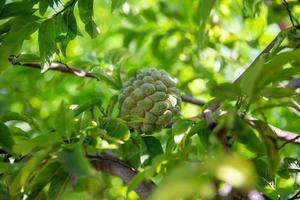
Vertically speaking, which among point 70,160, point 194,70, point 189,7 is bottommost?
point 194,70

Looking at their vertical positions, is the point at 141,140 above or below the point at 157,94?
below

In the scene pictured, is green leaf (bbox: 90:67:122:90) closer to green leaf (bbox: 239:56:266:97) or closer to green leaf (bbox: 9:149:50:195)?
green leaf (bbox: 9:149:50:195)

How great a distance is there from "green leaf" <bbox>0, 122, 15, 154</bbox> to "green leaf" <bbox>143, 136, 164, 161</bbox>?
48cm

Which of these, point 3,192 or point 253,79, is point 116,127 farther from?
point 253,79

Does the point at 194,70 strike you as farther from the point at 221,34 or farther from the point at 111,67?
the point at 111,67

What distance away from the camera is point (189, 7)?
134 inches

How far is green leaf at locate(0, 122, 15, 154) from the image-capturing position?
1.45m

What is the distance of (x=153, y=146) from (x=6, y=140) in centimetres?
51

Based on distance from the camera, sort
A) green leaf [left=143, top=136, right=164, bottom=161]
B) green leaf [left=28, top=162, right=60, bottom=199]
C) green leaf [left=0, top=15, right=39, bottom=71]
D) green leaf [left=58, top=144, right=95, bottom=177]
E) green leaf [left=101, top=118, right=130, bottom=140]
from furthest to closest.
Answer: green leaf [left=143, top=136, right=164, bottom=161] < green leaf [left=0, top=15, right=39, bottom=71] < green leaf [left=101, top=118, right=130, bottom=140] < green leaf [left=28, top=162, right=60, bottom=199] < green leaf [left=58, top=144, right=95, bottom=177]

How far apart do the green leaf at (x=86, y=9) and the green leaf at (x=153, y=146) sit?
40cm

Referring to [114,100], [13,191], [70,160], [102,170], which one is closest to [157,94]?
[114,100]

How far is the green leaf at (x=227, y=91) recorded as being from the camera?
4.01ft

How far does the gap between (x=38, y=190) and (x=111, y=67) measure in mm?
1031

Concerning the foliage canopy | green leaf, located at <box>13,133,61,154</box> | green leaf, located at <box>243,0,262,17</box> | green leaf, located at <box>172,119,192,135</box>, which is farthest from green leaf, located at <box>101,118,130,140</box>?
green leaf, located at <box>243,0,262,17</box>
